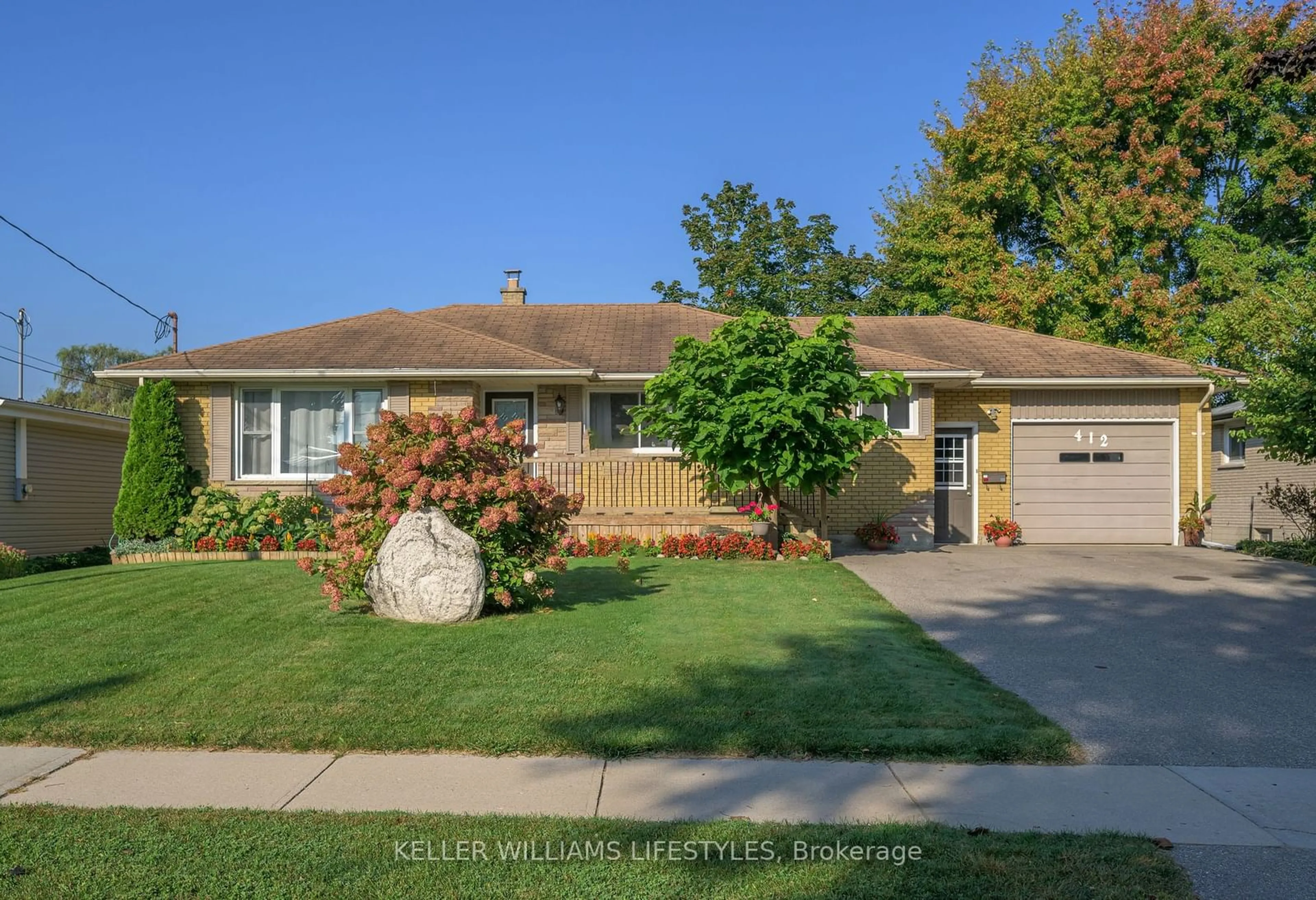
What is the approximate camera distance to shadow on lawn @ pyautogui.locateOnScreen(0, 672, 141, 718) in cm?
606

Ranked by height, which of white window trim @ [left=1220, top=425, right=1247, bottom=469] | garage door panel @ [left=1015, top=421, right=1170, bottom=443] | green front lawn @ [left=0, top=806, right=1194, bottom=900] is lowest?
green front lawn @ [left=0, top=806, right=1194, bottom=900]

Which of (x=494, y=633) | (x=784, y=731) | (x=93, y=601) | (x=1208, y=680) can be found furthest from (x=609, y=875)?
(x=93, y=601)

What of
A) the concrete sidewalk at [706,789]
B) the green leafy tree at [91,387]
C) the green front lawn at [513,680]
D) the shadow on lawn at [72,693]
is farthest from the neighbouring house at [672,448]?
the green leafy tree at [91,387]

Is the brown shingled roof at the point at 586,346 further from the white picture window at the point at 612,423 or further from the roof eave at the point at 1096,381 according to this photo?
the white picture window at the point at 612,423

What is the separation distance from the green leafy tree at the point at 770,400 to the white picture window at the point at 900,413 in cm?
310

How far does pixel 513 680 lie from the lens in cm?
672

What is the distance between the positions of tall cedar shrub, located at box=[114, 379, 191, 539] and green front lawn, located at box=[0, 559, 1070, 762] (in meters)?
4.88

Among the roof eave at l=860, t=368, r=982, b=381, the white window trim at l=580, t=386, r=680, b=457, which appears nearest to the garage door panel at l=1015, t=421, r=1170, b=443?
the roof eave at l=860, t=368, r=982, b=381

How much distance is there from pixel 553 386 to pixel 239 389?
506cm

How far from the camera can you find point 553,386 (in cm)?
1630

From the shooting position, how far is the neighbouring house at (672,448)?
15406mm

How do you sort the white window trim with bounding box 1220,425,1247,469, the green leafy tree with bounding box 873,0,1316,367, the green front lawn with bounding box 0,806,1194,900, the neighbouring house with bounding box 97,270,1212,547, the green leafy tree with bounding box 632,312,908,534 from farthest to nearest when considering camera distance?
the green leafy tree with bounding box 873,0,1316,367, the white window trim with bounding box 1220,425,1247,469, the neighbouring house with bounding box 97,270,1212,547, the green leafy tree with bounding box 632,312,908,534, the green front lawn with bounding box 0,806,1194,900

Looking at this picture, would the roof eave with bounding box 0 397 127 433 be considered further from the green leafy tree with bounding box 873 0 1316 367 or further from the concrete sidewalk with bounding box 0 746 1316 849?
the green leafy tree with bounding box 873 0 1316 367

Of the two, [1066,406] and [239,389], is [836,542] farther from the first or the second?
[239,389]
